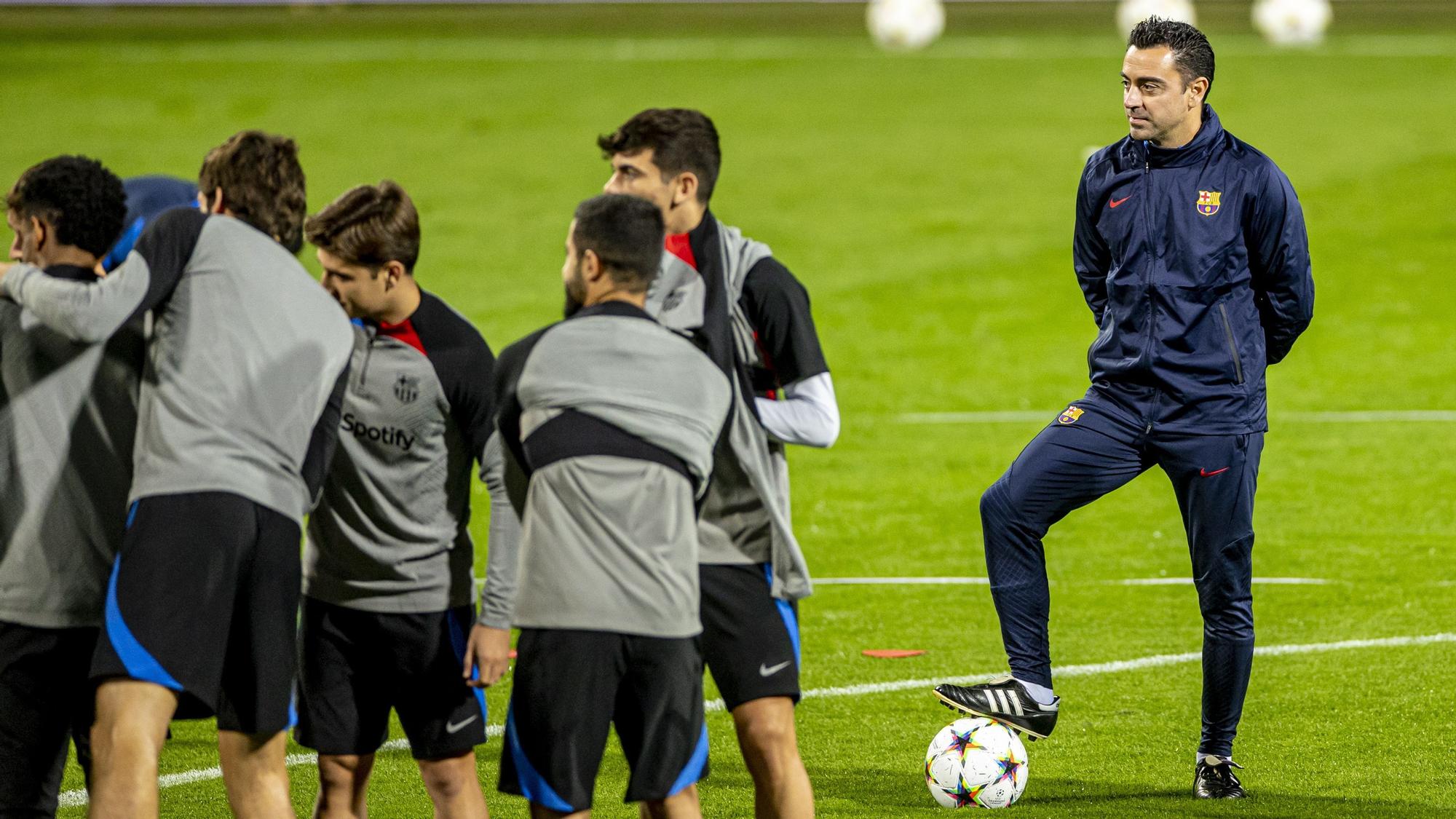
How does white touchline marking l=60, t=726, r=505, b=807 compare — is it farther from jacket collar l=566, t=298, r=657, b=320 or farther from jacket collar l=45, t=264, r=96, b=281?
jacket collar l=566, t=298, r=657, b=320

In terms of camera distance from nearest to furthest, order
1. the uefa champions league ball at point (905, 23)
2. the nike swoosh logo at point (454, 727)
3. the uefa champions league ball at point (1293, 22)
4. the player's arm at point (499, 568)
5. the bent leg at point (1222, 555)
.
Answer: the player's arm at point (499, 568) < the nike swoosh logo at point (454, 727) < the bent leg at point (1222, 555) < the uefa champions league ball at point (905, 23) < the uefa champions league ball at point (1293, 22)

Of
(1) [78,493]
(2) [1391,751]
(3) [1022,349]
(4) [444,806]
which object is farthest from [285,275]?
(3) [1022,349]

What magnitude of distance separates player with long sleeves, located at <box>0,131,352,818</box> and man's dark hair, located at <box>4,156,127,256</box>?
184 millimetres

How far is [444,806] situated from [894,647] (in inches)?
138

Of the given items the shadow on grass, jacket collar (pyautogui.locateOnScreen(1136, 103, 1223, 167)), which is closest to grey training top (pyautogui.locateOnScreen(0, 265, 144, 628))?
the shadow on grass

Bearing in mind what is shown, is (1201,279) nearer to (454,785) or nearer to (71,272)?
(454,785)

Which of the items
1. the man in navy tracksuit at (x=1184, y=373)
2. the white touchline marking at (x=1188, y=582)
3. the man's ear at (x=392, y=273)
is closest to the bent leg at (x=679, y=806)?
the man's ear at (x=392, y=273)

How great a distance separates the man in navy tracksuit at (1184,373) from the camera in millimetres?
6176

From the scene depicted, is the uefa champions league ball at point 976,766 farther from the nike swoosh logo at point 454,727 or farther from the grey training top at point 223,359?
the grey training top at point 223,359

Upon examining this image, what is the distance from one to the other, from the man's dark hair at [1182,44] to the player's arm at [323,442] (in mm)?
2790

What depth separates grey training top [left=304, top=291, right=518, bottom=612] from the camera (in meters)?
5.05

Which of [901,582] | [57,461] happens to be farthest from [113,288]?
[901,582]

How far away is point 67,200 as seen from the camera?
479cm

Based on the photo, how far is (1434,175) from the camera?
2320cm
